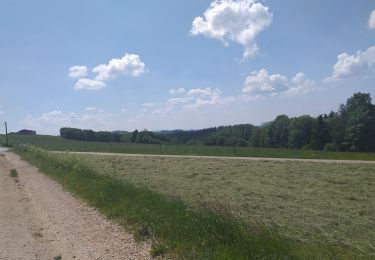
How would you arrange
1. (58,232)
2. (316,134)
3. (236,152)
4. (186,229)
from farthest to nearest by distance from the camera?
(316,134) → (236,152) → (58,232) → (186,229)

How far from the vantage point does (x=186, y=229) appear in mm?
8195

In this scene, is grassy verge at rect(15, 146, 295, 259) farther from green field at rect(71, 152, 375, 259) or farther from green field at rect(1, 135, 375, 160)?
green field at rect(1, 135, 375, 160)

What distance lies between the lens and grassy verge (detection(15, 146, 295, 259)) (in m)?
6.73

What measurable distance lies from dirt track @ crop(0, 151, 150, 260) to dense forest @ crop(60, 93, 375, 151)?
2605 inches

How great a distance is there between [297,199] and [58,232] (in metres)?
7.98

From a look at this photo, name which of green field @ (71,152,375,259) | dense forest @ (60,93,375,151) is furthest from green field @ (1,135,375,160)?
dense forest @ (60,93,375,151)

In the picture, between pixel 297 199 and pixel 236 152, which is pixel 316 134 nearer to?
pixel 236 152

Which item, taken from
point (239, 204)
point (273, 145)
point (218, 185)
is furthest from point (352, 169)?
point (273, 145)

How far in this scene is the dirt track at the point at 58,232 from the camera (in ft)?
25.7

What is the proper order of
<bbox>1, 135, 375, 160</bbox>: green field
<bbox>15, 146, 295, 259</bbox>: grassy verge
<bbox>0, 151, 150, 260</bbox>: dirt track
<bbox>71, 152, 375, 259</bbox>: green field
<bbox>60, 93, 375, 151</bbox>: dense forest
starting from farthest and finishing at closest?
<bbox>60, 93, 375, 151</bbox>: dense forest
<bbox>1, 135, 375, 160</bbox>: green field
<bbox>71, 152, 375, 259</bbox>: green field
<bbox>0, 151, 150, 260</bbox>: dirt track
<bbox>15, 146, 295, 259</bbox>: grassy verge

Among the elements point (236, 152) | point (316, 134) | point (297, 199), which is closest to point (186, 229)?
point (297, 199)

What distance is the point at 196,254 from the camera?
6977 millimetres

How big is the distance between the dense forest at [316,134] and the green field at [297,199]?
5075 cm

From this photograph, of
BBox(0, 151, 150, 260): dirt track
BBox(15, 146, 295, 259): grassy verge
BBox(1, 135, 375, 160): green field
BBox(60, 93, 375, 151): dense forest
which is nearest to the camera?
A: BBox(15, 146, 295, 259): grassy verge
